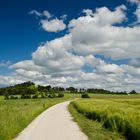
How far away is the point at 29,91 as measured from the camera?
165625 millimetres

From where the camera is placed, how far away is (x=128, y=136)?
15.5 metres

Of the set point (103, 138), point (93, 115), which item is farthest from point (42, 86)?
point (103, 138)

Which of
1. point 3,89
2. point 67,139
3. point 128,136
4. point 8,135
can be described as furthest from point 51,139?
point 3,89

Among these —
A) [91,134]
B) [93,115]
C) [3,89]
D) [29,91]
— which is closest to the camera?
[91,134]

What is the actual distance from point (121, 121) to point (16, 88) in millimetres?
160445

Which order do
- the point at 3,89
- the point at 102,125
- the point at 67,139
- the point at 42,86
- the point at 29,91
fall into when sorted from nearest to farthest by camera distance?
the point at 67,139 < the point at 102,125 < the point at 29,91 < the point at 3,89 < the point at 42,86

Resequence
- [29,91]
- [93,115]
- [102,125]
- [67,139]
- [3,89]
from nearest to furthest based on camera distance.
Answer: [67,139]
[102,125]
[93,115]
[29,91]
[3,89]

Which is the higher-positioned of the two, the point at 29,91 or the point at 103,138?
the point at 29,91

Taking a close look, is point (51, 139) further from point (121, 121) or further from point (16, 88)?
point (16, 88)

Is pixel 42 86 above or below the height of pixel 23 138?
above

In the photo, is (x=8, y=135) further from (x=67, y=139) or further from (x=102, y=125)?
(x=102, y=125)

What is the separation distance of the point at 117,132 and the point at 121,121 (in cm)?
89

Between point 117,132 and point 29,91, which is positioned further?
point 29,91

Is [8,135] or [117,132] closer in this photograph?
[8,135]
